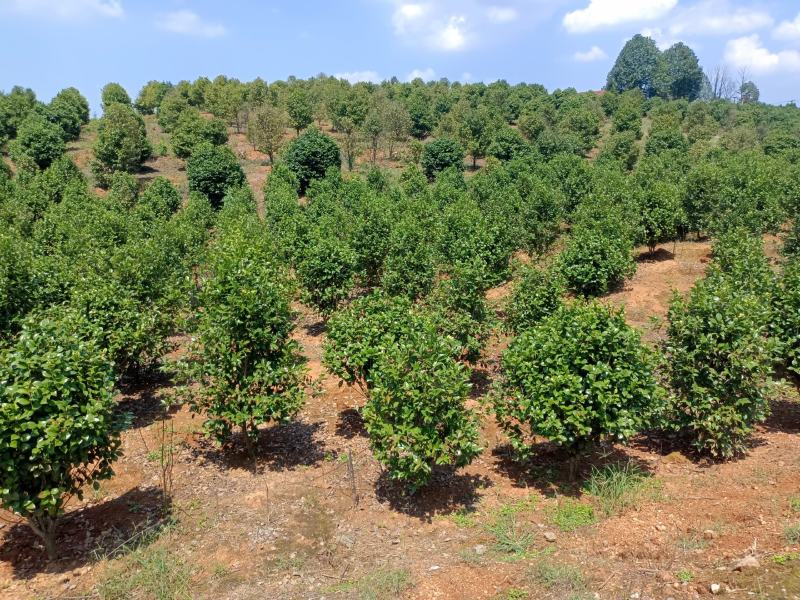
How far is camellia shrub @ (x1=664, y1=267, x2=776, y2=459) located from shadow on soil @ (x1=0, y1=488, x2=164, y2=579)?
40.7 ft

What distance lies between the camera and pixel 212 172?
172ft

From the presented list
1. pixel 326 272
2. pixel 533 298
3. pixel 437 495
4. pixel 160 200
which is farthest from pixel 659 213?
pixel 160 200

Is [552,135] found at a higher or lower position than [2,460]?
higher

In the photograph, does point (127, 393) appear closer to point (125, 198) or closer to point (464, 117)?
point (125, 198)

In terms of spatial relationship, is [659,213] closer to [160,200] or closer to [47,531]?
[47,531]

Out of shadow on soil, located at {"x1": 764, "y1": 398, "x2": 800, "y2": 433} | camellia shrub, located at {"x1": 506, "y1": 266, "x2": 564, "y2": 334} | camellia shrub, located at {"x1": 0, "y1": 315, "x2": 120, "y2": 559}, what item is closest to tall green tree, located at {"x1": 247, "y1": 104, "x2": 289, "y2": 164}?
camellia shrub, located at {"x1": 506, "y1": 266, "x2": 564, "y2": 334}

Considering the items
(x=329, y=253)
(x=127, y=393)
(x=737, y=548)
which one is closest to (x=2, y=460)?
(x=127, y=393)

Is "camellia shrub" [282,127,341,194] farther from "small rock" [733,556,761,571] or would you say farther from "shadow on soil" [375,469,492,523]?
"small rock" [733,556,761,571]

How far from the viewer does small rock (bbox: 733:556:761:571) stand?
28.1 feet

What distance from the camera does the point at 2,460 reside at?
9.02 m

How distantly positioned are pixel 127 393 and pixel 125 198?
35323 mm

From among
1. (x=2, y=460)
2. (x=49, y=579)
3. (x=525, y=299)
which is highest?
(x=525, y=299)

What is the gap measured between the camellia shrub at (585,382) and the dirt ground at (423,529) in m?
1.73

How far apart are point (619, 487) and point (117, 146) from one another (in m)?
63.4
